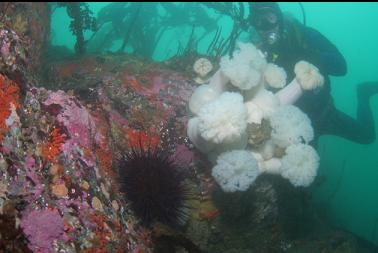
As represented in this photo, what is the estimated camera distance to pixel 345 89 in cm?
6369

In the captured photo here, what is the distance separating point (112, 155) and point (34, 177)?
123 centimetres

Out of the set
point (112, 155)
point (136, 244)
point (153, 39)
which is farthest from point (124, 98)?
point (153, 39)

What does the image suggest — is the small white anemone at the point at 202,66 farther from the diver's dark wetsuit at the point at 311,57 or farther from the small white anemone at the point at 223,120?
the diver's dark wetsuit at the point at 311,57

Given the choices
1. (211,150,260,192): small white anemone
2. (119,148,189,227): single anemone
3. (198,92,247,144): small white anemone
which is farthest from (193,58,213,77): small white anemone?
(119,148,189,227): single anemone

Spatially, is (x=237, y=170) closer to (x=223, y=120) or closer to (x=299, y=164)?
(x=223, y=120)

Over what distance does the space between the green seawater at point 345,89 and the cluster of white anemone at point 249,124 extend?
6.50m

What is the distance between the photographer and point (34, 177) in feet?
8.63

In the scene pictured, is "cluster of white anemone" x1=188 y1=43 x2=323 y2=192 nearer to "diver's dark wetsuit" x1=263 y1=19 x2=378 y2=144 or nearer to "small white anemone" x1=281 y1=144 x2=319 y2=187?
"small white anemone" x1=281 y1=144 x2=319 y2=187

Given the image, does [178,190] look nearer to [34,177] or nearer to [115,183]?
[115,183]

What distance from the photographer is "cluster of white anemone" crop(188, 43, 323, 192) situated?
154 inches

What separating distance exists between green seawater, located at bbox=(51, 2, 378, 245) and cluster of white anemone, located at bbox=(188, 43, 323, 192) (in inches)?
256

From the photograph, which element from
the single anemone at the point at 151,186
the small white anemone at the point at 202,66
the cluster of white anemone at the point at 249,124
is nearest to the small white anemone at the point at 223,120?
the cluster of white anemone at the point at 249,124

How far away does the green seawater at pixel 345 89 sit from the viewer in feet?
63.8

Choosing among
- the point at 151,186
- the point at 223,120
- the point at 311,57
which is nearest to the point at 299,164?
the point at 223,120
